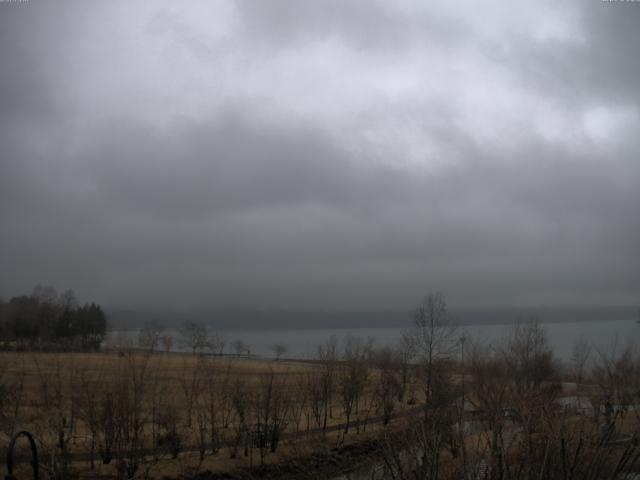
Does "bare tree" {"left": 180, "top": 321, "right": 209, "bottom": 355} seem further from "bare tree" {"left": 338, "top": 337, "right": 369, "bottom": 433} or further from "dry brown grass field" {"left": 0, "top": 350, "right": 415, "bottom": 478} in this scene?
"dry brown grass field" {"left": 0, "top": 350, "right": 415, "bottom": 478}

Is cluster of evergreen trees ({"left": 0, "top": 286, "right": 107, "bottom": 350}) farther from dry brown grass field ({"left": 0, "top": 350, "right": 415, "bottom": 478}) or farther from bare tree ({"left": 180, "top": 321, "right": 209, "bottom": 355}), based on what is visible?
dry brown grass field ({"left": 0, "top": 350, "right": 415, "bottom": 478})

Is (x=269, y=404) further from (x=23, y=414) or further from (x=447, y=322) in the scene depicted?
(x=447, y=322)

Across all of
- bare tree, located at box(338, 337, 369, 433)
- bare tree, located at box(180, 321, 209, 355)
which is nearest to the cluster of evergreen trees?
bare tree, located at box(180, 321, 209, 355)

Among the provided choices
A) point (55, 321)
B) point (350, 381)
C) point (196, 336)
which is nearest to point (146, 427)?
point (350, 381)

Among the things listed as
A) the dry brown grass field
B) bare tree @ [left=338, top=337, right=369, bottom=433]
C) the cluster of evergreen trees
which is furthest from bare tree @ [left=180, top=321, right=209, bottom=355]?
the dry brown grass field

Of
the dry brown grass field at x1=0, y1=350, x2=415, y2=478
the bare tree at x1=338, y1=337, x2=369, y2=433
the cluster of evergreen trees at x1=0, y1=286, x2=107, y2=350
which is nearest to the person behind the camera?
the dry brown grass field at x1=0, y1=350, x2=415, y2=478

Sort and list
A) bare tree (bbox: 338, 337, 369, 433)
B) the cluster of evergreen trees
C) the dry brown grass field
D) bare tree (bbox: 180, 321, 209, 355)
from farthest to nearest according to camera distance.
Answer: bare tree (bbox: 180, 321, 209, 355)
the cluster of evergreen trees
bare tree (bbox: 338, 337, 369, 433)
the dry brown grass field

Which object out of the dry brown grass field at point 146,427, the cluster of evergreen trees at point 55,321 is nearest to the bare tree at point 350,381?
the dry brown grass field at point 146,427

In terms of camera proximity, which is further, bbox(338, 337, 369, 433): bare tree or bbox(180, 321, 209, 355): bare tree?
bbox(180, 321, 209, 355): bare tree

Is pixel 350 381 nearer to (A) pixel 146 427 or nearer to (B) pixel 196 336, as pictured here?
(A) pixel 146 427

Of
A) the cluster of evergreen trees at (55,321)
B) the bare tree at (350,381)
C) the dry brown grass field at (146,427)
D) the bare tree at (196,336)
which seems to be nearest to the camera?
the dry brown grass field at (146,427)

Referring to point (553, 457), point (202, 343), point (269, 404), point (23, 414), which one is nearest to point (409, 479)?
point (553, 457)

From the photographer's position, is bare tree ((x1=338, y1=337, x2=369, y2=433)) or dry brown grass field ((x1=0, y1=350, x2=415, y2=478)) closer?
dry brown grass field ((x1=0, y1=350, x2=415, y2=478))

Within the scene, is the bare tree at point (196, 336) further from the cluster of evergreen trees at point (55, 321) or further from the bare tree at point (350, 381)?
the bare tree at point (350, 381)
